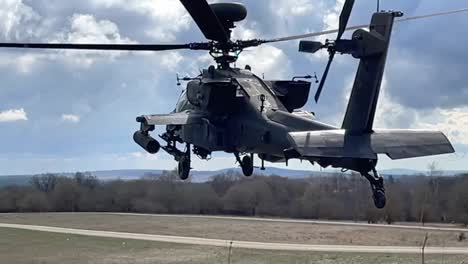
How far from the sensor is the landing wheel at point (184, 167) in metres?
23.6

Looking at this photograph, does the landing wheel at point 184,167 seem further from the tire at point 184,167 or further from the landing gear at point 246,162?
the landing gear at point 246,162

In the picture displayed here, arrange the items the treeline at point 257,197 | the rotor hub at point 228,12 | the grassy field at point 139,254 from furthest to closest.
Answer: the treeline at point 257,197 → the grassy field at point 139,254 → the rotor hub at point 228,12

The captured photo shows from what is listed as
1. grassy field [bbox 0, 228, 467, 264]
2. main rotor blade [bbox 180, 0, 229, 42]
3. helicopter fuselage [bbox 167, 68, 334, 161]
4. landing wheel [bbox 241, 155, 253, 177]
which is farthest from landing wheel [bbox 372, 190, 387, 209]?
grassy field [bbox 0, 228, 467, 264]

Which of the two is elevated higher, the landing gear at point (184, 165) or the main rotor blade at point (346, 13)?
the main rotor blade at point (346, 13)

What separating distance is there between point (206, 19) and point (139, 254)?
137 feet

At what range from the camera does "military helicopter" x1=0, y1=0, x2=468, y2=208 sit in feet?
61.4

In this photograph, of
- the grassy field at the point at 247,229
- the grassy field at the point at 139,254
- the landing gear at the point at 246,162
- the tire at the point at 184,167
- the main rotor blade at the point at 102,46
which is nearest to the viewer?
the main rotor blade at the point at 102,46

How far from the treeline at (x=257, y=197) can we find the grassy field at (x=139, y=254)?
38.8m

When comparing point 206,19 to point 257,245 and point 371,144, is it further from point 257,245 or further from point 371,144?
point 257,245

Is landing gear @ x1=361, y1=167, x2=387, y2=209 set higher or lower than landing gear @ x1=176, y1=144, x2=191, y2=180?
lower

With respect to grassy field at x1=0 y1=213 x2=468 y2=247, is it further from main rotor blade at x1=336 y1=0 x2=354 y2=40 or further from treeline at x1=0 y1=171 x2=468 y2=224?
main rotor blade at x1=336 y1=0 x2=354 y2=40

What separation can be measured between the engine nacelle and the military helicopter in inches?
1.2

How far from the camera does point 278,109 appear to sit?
21.5 m

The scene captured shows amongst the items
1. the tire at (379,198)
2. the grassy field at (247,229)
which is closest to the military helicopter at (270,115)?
the tire at (379,198)
